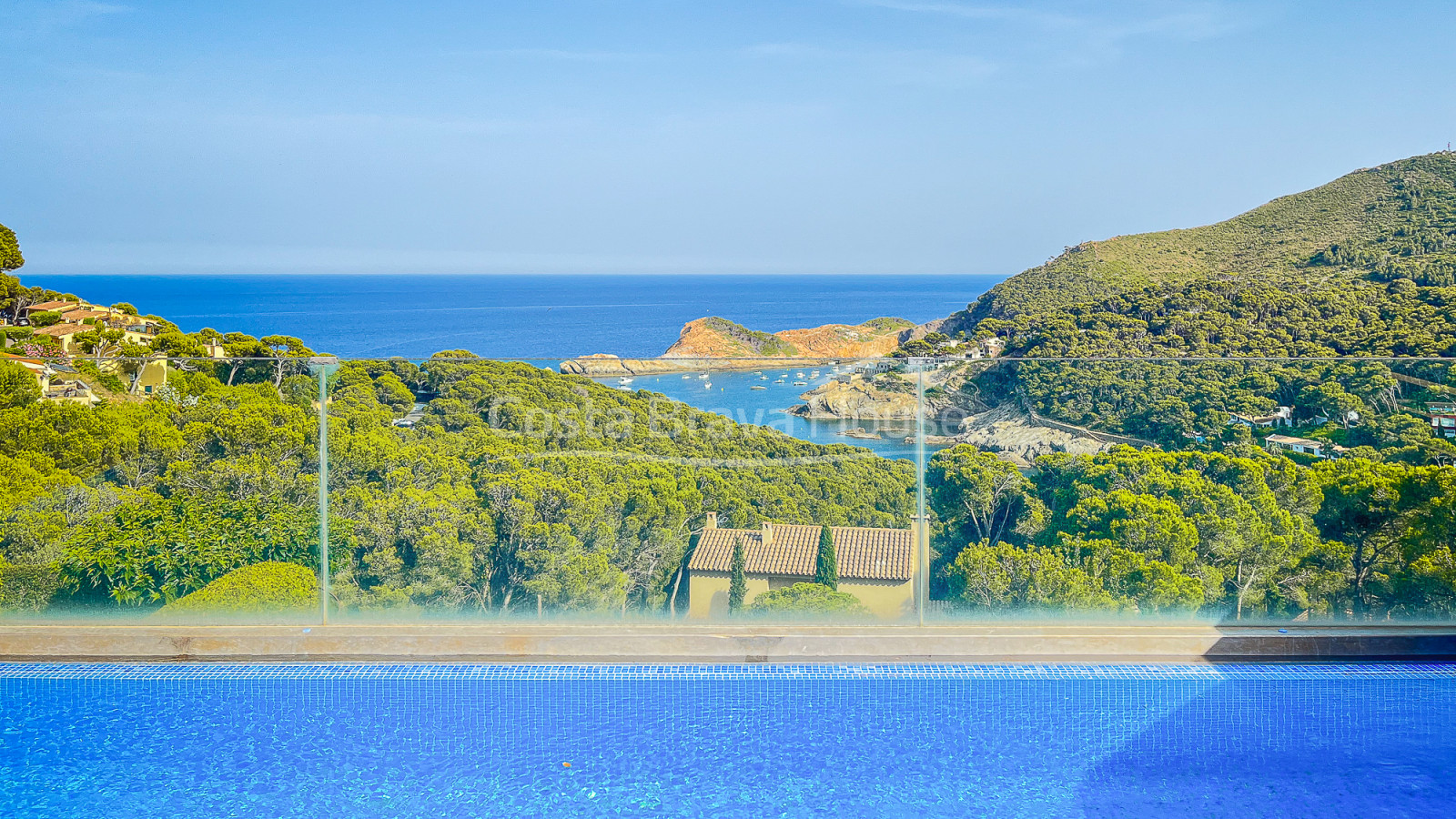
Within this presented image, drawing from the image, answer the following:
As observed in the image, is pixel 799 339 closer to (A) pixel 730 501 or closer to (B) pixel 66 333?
(B) pixel 66 333

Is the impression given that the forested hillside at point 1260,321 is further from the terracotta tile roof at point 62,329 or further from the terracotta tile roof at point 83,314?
the terracotta tile roof at point 83,314

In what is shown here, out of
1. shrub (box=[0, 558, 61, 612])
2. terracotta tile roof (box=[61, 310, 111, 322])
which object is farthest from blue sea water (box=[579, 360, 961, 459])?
terracotta tile roof (box=[61, 310, 111, 322])

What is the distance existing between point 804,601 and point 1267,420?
2133 mm

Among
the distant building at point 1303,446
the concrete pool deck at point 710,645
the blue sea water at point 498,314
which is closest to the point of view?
the concrete pool deck at point 710,645

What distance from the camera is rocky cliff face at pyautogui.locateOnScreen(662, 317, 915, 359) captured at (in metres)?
62.0

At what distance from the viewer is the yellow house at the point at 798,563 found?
154 inches

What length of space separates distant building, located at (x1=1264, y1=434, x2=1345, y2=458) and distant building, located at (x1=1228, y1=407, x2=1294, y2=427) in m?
0.06

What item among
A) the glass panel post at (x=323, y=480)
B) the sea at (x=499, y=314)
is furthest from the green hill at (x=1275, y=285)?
the glass panel post at (x=323, y=480)

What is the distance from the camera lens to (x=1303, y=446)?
403 centimetres

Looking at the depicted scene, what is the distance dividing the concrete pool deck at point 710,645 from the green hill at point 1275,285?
87.7ft

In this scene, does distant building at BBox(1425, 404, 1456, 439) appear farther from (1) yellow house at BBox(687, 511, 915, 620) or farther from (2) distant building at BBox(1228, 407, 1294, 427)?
(1) yellow house at BBox(687, 511, 915, 620)

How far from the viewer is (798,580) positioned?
391cm

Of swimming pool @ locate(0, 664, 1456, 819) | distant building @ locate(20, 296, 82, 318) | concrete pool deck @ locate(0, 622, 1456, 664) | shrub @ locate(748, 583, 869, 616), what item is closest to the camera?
swimming pool @ locate(0, 664, 1456, 819)

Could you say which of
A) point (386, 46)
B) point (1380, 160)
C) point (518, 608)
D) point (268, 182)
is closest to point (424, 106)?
point (386, 46)
